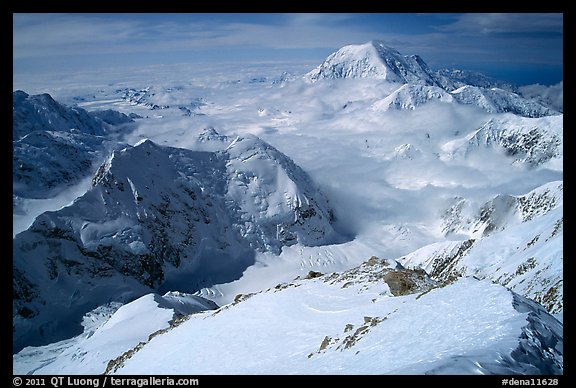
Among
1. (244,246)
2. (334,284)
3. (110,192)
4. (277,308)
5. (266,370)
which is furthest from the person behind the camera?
(244,246)

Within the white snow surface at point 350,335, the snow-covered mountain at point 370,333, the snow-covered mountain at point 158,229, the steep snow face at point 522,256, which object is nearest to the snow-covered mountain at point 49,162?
the snow-covered mountain at point 158,229

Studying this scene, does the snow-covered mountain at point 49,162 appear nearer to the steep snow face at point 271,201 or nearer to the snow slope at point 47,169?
the snow slope at point 47,169

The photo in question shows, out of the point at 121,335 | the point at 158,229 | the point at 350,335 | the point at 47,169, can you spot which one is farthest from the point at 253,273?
the point at 350,335
